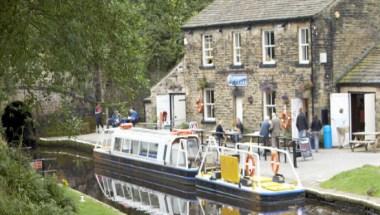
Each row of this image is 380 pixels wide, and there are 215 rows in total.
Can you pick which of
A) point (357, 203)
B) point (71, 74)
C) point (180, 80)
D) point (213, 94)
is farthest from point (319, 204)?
point (180, 80)

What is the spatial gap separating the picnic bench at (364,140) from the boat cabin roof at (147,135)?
566cm

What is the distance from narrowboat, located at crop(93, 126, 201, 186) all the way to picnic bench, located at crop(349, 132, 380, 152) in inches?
215

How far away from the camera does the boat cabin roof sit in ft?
85.7

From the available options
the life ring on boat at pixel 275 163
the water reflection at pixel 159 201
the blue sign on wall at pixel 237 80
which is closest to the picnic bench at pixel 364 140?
the life ring on boat at pixel 275 163

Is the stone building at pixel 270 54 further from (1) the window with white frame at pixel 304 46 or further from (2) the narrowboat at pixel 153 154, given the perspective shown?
(2) the narrowboat at pixel 153 154

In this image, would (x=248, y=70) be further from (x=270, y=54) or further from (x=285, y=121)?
(x=285, y=121)

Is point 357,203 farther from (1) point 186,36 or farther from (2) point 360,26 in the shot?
(1) point 186,36

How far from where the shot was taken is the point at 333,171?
2203 centimetres

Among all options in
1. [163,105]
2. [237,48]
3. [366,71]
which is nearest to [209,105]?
[163,105]

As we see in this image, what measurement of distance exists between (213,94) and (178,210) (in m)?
12.9

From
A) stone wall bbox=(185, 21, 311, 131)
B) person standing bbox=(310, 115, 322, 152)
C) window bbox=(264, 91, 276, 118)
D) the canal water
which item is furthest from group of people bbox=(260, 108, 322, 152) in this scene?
the canal water

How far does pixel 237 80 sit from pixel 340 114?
5.75 m

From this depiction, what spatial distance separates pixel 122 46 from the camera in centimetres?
1241

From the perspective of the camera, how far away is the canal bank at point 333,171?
18.3 metres
